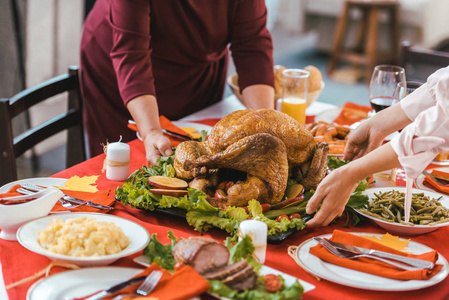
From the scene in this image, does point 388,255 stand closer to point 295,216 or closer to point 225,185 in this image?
point 295,216

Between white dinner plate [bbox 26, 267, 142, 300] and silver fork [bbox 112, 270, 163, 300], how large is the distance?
7 centimetres

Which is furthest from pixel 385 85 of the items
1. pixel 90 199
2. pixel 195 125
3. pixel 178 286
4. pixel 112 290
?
pixel 112 290

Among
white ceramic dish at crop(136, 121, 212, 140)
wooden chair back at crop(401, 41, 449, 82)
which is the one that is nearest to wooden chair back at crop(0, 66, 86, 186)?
white ceramic dish at crop(136, 121, 212, 140)

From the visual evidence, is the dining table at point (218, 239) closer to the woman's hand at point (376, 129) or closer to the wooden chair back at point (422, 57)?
the woman's hand at point (376, 129)

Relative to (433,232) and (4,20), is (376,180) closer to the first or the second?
(433,232)

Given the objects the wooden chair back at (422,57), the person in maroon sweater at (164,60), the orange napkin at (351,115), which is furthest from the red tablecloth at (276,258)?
the wooden chair back at (422,57)

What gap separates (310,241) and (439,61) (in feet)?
6.60

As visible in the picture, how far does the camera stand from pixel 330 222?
158cm

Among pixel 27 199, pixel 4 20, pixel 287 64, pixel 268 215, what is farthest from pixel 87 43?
pixel 287 64

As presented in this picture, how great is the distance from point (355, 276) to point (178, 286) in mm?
447

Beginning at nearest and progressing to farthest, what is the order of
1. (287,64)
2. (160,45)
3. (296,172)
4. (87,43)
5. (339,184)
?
(339,184) < (296,172) < (160,45) < (87,43) < (287,64)

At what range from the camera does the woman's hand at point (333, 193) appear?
1.42 m

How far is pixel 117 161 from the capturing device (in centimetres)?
182

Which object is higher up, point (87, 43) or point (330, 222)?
point (87, 43)
